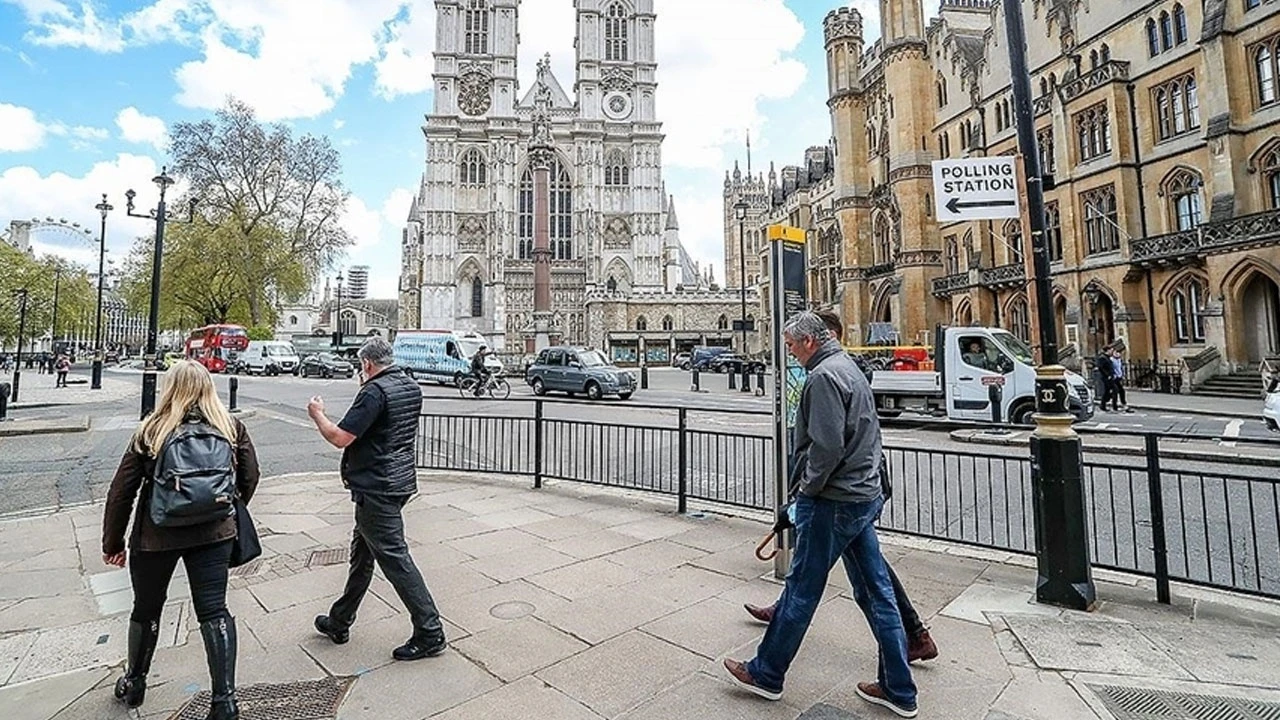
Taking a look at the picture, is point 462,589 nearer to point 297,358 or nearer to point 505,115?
point 297,358

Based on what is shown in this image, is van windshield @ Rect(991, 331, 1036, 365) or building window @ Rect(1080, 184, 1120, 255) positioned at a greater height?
building window @ Rect(1080, 184, 1120, 255)

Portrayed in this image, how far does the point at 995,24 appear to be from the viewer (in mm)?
31438

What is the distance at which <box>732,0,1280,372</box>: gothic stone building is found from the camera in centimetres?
2084

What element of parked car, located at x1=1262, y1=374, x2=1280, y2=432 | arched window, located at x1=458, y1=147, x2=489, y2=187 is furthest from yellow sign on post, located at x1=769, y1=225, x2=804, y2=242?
arched window, located at x1=458, y1=147, x2=489, y2=187

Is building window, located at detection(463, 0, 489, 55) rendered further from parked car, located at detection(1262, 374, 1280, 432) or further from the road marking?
parked car, located at detection(1262, 374, 1280, 432)

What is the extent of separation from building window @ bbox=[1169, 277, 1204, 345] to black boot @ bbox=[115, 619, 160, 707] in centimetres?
2953

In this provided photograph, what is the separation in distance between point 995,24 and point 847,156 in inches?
400

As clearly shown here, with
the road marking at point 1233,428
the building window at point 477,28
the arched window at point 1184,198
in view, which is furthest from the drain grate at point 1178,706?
the building window at point 477,28

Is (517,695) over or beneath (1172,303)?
beneath

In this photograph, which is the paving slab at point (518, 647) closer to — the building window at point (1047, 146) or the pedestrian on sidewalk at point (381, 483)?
the pedestrian on sidewalk at point (381, 483)

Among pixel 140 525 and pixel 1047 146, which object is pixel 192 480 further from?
pixel 1047 146

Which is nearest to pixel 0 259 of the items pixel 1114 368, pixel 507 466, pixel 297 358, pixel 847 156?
pixel 297 358

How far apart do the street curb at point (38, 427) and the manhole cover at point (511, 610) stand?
14.4 meters

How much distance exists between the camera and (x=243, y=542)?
3.04 m
